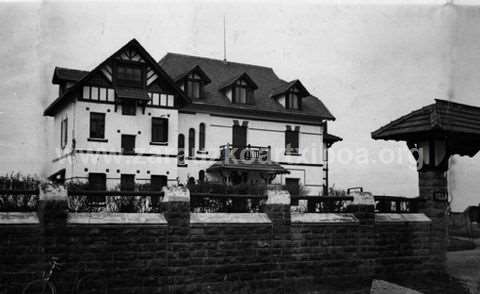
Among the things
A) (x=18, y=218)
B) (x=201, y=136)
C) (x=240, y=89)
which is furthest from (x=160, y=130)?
(x=18, y=218)

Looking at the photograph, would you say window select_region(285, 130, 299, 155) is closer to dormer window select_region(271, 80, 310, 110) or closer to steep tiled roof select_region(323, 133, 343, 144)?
dormer window select_region(271, 80, 310, 110)

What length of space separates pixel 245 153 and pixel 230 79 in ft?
15.8

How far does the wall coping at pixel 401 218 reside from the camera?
13.2 meters

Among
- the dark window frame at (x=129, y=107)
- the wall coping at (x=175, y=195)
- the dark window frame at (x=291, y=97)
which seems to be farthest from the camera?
the dark window frame at (x=291, y=97)

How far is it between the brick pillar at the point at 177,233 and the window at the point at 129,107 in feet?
63.6

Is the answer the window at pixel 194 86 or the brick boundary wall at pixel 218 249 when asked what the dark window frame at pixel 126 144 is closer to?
the window at pixel 194 86

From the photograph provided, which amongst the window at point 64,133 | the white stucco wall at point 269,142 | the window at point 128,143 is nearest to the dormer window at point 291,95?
the white stucco wall at point 269,142

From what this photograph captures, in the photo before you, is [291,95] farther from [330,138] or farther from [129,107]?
[129,107]

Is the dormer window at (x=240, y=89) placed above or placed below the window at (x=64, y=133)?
above

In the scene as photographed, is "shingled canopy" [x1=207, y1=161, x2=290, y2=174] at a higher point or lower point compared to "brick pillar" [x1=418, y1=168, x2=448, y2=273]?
higher

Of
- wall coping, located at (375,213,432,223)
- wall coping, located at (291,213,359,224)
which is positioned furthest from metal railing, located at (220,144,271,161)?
wall coping, located at (291,213,359,224)

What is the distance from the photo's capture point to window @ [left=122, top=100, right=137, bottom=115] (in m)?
29.3

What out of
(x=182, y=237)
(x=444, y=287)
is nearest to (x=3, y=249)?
(x=182, y=237)

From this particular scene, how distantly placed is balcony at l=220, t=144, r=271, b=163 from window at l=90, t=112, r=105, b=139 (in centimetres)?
739
